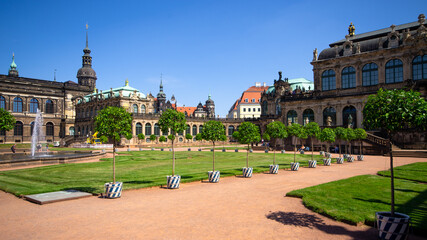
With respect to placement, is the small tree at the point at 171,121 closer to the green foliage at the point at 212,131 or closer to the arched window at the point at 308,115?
the green foliage at the point at 212,131

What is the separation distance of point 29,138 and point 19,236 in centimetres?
8706

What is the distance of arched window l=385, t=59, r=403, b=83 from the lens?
49.8 meters

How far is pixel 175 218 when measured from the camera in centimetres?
1071

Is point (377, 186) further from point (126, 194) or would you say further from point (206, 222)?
point (126, 194)

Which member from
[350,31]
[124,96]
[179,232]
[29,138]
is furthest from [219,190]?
[29,138]

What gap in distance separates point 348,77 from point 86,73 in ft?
307

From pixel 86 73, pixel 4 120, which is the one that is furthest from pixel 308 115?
pixel 86 73

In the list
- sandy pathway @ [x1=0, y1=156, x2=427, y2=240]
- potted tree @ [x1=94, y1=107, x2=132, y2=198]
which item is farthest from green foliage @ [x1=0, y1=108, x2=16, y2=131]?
potted tree @ [x1=94, y1=107, x2=132, y2=198]

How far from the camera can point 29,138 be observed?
271 feet

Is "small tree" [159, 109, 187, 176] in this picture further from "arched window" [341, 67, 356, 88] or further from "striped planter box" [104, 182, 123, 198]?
"arched window" [341, 67, 356, 88]

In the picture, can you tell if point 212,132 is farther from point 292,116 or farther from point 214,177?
point 292,116

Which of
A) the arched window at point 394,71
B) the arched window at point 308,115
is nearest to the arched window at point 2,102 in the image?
the arched window at point 308,115

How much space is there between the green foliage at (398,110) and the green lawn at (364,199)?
3.23m

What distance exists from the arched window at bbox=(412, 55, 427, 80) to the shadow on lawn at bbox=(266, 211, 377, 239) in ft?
159
